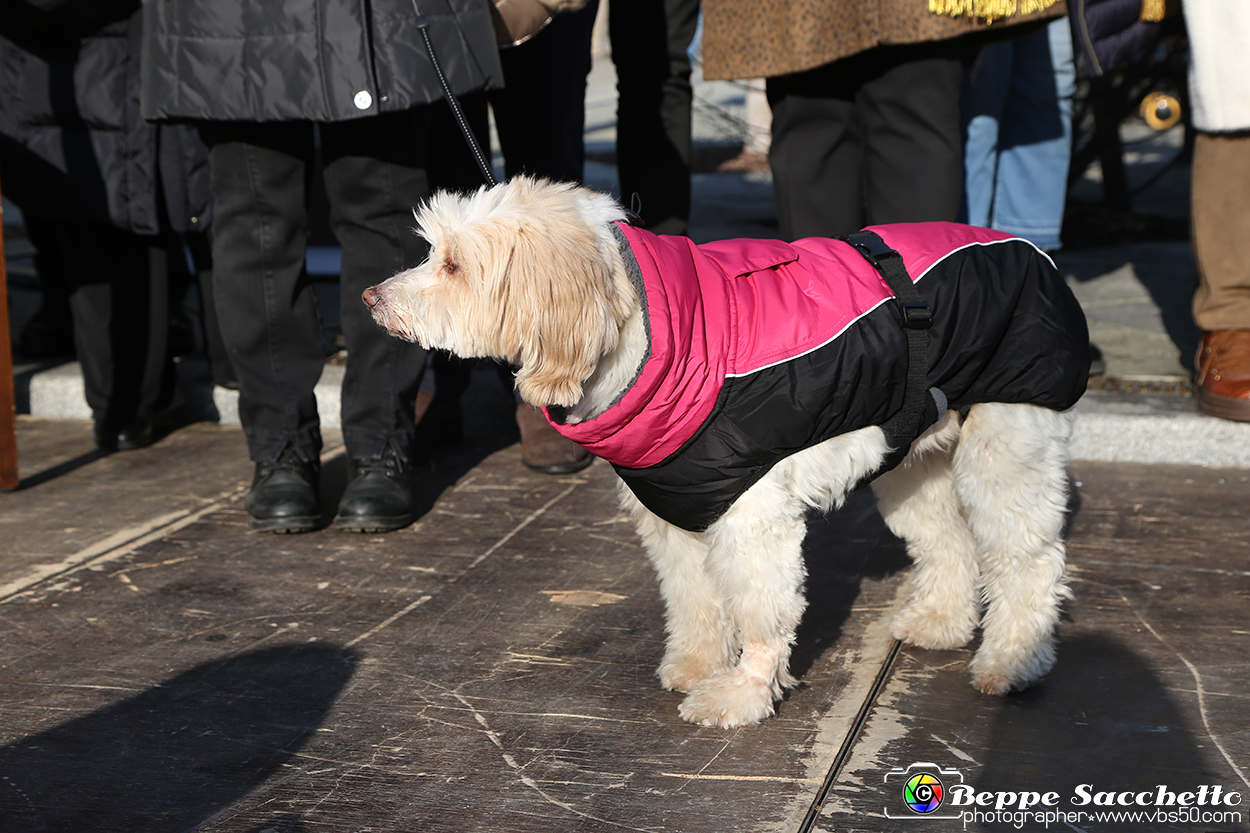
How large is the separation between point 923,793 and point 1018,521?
2.61 feet

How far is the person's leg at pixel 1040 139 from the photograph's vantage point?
5.10 meters

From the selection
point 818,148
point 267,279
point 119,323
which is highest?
point 818,148

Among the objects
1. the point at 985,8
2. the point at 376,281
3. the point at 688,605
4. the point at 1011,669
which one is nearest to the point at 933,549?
the point at 1011,669

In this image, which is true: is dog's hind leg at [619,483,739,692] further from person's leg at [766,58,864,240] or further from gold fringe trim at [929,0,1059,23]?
gold fringe trim at [929,0,1059,23]

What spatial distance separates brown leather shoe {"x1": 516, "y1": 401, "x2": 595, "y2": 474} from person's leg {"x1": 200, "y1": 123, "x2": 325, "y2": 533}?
0.80m

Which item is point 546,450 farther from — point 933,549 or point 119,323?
point 119,323

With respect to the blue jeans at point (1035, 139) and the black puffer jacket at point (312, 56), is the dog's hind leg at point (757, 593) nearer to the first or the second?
the black puffer jacket at point (312, 56)

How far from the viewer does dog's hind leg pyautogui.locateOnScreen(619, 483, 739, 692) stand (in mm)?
2895

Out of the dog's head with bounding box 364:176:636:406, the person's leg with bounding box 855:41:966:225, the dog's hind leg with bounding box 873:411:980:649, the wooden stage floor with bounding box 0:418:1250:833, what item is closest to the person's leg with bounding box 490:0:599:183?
the person's leg with bounding box 855:41:966:225

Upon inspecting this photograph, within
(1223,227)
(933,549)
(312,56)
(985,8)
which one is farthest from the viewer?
(1223,227)

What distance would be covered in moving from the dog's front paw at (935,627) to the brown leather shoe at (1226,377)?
182 cm

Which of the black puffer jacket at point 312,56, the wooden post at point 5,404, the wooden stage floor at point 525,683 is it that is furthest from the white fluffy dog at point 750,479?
the wooden post at point 5,404

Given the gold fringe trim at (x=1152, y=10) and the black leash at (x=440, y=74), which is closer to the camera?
the black leash at (x=440, y=74)

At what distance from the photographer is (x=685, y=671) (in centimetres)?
286
